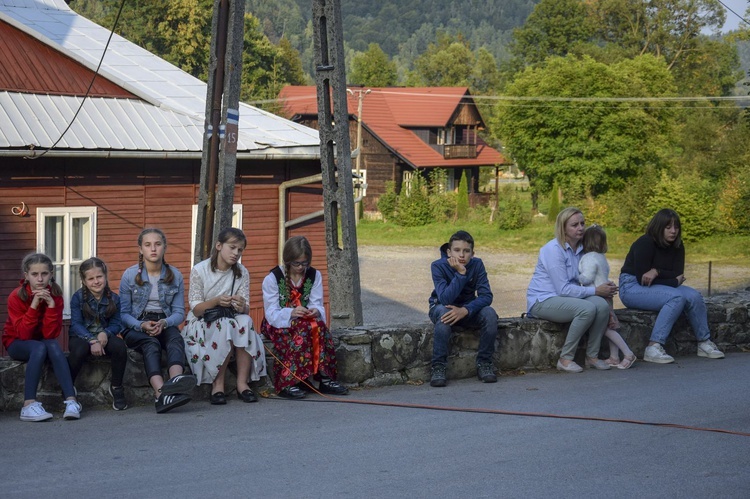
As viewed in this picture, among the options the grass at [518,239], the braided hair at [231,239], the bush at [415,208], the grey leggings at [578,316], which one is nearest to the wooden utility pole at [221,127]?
the braided hair at [231,239]

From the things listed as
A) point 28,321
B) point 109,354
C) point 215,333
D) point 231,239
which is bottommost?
point 109,354

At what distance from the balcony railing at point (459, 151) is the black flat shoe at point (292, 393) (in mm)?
53044

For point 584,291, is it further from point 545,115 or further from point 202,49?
point 202,49

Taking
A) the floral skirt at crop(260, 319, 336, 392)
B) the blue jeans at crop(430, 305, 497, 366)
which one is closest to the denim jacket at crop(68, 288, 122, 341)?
the floral skirt at crop(260, 319, 336, 392)

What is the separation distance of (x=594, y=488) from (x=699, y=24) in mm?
73827

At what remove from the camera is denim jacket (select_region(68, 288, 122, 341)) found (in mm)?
7680

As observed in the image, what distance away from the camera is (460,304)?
9.03 meters

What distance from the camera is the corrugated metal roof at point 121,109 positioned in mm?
14844

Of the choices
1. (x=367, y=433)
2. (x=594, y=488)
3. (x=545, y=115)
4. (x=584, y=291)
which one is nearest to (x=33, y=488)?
(x=367, y=433)

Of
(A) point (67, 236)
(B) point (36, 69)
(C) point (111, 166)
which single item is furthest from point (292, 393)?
(B) point (36, 69)

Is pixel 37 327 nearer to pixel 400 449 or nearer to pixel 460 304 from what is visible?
pixel 400 449

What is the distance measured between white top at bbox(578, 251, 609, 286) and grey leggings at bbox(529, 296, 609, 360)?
6.4 inches

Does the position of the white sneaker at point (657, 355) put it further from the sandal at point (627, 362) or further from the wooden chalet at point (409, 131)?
the wooden chalet at point (409, 131)

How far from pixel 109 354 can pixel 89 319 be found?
34cm
